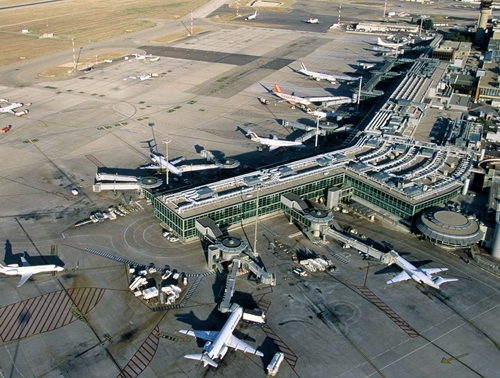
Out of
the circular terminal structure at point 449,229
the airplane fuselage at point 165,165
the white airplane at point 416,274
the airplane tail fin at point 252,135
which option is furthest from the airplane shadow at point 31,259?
the airplane tail fin at point 252,135

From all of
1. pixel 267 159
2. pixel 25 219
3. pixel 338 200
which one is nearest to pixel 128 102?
pixel 267 159

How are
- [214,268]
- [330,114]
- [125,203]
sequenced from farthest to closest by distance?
1. [330,114]
2. [125,203]
3. [214,268]

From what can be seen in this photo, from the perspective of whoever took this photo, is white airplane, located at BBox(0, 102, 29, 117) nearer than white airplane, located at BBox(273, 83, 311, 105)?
Yes

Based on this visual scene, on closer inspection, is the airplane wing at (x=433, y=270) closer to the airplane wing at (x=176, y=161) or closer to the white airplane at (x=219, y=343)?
the white airplane at (x=219, y=343)

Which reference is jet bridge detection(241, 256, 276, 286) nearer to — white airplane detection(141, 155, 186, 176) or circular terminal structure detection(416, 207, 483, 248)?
circular terminal structure detection(416, 207, 483, 248)

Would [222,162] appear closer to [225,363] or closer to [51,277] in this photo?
[51,277]

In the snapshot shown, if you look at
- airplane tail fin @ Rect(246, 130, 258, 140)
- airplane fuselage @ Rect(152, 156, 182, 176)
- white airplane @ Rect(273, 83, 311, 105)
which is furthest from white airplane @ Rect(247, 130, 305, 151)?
white airplane @ Rect(273, 83, 311, 105)

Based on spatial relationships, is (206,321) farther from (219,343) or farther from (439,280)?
(439,280)
